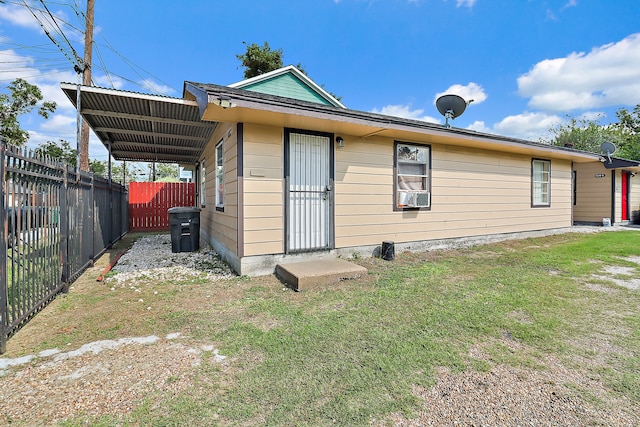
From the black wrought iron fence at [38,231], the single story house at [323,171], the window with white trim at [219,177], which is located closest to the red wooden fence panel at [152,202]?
the single story house at [323,171]

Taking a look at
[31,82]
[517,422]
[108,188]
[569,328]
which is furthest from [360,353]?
[31,82]

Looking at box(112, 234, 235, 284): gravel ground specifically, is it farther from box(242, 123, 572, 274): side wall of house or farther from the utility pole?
the utility pole

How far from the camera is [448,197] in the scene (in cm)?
681

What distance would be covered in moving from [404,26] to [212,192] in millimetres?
9970

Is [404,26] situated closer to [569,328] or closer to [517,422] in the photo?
[569,328]

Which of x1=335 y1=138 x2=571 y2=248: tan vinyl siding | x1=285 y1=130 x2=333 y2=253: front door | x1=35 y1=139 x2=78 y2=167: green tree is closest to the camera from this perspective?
x1=285 y1=130 x2=333 y2=253: front door

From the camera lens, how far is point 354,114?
16.3 ft

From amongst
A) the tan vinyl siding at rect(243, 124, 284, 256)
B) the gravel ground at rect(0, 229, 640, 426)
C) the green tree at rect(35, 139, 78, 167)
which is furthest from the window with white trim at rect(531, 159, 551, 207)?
the green tree at rect(35, 139, 78, 167)

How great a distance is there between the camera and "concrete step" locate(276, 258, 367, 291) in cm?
396

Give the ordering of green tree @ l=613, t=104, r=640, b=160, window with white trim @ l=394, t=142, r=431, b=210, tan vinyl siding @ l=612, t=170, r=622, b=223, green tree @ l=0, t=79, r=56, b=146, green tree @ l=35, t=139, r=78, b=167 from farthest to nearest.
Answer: green tree @ l=613, t=104, r=640, b=160 → green tree @ l=35, t=139, r=78, b=167 → green tree @ l=0, t=79, r=56, b=146 → tan vinyl siding @ l=612, t=170, r=622, b=223 → window with white trim @ l=394, t=142, r=431, b=210

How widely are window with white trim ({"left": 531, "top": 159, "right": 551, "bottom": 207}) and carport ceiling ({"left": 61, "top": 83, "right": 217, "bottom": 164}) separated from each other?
28.7ft

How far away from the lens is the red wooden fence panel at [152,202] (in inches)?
454

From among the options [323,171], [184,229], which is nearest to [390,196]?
[323,171]

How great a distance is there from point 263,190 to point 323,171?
1.18m
